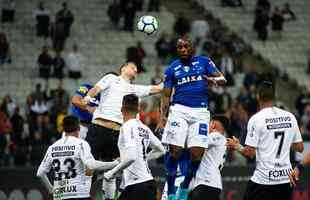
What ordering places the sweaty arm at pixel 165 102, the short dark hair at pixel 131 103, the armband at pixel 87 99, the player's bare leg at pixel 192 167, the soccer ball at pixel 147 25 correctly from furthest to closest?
1. the soccer ball at pixel 147 25
2. the armband at pixel 87 99
3. the sweaty arm at pixel 165 102
4. the player's bare leg at pixel 192 167
5. the short dark hair at pixel 131 103

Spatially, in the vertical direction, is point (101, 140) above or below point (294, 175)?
below

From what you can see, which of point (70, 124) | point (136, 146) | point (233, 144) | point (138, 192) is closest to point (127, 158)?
point (136, 146)

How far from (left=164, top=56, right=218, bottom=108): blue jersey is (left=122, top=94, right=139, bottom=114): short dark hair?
9.27 ft

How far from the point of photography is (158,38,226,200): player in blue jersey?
60.8ft

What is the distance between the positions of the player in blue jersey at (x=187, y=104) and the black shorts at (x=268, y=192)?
2.04 meters

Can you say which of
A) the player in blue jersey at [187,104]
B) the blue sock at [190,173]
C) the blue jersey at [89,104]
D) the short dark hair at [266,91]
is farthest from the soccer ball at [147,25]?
the short dark hair at [266,91]

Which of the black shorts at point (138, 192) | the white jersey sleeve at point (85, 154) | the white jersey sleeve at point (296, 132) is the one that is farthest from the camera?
the white jersey sleeve at point (85, 154)

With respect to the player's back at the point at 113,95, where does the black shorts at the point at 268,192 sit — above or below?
below

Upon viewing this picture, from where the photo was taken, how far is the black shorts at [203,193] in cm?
1812

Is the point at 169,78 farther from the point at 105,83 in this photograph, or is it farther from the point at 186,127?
the point at 105,83

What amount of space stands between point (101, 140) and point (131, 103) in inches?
138

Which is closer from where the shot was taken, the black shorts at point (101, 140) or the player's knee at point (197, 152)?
the player's knee at point (197, 152)

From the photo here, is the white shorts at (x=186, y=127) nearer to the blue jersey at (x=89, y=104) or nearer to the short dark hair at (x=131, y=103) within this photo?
the blue jersey at (x=89, y=104)

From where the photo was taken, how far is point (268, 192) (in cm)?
1650
